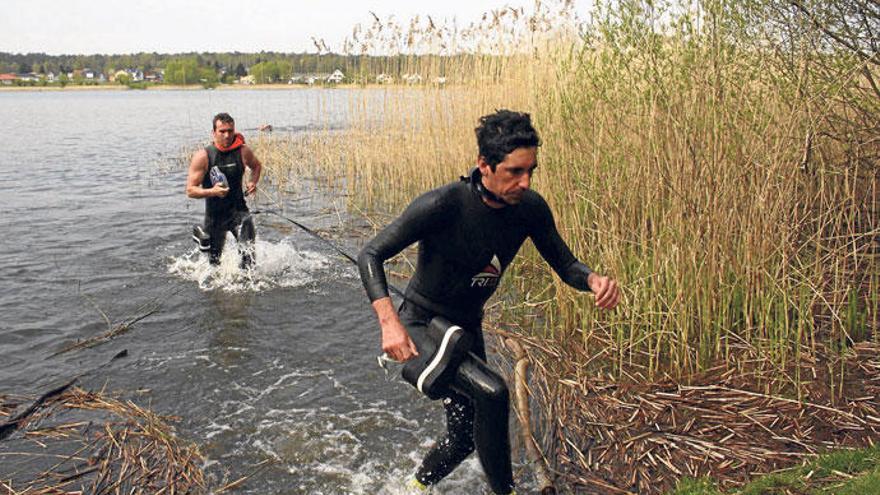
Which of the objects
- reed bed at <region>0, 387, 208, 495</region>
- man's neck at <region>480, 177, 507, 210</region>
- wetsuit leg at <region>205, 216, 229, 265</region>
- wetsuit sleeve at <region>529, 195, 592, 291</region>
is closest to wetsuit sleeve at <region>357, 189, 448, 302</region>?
man's neck at <region>480, 177, 507, 210</region>

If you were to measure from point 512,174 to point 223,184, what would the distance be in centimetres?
556

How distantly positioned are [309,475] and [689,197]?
10.5 ft

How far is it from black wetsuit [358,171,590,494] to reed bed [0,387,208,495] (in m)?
1.90

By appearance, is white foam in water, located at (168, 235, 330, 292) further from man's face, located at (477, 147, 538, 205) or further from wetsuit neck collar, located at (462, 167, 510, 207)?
man's face, located at (477, 147, 538, 205)

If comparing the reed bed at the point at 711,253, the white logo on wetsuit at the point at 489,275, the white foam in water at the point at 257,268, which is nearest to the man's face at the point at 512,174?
the white logo on wetsuit at the point at 489,275

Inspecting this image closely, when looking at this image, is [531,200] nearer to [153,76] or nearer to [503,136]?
[503,136]

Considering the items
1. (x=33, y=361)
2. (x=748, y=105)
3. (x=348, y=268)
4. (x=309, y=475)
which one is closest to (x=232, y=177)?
(x=348, y=268)

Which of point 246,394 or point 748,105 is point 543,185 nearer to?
point 748,105

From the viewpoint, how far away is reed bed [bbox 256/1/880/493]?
4145mm

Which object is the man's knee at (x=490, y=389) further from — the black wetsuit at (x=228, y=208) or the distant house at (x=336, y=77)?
the distant house at (x=336, y=77)

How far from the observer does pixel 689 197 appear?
4.48m

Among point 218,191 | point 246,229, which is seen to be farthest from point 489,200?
point 246,229

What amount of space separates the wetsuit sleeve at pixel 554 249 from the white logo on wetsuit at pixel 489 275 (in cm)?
27

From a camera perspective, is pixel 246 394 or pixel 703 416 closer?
pixel 703 416
